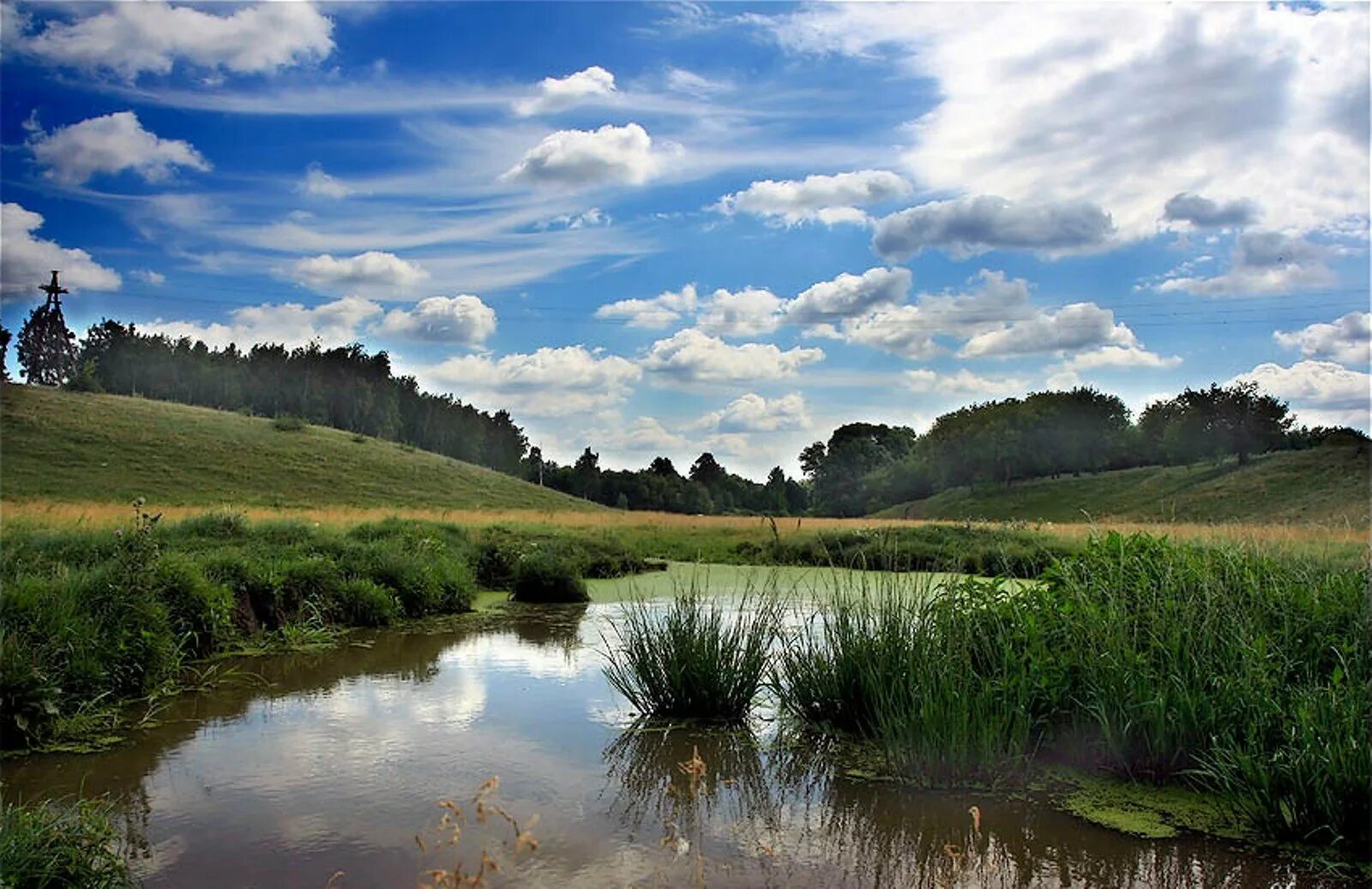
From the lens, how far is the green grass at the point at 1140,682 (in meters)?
4.97

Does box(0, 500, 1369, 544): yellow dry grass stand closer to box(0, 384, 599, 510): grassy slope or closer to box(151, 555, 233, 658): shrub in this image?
box(151, 555, 233, 658): shrub

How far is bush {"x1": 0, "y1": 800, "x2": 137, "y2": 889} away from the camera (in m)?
3.99

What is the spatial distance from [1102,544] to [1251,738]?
8.88 feet

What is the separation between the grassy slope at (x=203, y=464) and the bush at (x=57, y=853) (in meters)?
32.4

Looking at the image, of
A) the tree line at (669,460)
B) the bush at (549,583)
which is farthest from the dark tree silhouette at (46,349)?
the bush at (549,583)

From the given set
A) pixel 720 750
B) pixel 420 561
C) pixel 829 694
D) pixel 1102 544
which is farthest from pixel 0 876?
pixel 420 561

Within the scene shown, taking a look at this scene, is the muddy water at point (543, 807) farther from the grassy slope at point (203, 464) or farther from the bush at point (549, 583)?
the grassy slope at point (203, 464)

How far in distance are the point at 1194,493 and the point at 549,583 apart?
4665cm

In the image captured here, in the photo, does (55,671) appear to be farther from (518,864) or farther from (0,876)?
(518,864)

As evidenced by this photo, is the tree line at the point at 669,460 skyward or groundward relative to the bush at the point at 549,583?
skyward

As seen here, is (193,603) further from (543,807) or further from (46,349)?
(46,349)

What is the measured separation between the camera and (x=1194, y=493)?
51.0 metres

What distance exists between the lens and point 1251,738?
201 inches

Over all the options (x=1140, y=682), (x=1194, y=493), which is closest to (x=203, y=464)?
(x=1140, y=682)
